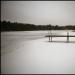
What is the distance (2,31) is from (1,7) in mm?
505

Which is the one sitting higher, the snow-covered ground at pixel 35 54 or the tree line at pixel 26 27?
the tree line at pixel 26 27

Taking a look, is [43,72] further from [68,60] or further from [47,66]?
[68,60]

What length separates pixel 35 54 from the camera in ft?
10.2

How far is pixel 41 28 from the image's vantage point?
10.5 ft

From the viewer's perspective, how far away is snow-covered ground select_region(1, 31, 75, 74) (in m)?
2.87

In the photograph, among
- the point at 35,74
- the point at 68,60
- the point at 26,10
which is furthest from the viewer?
the point at 26,10

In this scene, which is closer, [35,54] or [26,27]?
[35,54]

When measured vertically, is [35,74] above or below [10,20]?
below

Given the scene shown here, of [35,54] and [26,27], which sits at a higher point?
[26,27]

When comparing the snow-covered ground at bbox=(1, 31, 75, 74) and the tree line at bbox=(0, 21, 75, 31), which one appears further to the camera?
the tree line at bbox=(0, 21, 75, 31)

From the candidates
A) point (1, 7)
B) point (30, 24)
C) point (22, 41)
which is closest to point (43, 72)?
point (22, 41)

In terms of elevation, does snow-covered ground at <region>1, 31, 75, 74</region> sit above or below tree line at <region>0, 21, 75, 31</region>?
below

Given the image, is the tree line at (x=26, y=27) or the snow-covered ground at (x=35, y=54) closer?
the snow-covered ground at (x=35, y=54)

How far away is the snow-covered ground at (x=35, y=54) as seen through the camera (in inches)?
113
